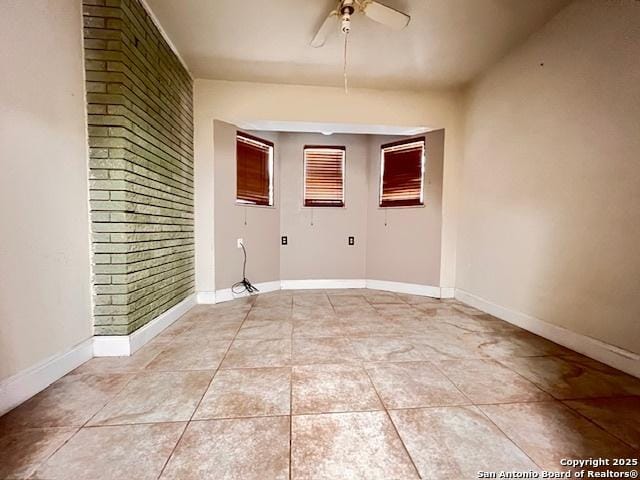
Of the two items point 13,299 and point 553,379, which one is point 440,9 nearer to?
point 553,379

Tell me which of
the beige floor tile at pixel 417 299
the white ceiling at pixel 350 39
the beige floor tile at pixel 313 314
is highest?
the white ceiling at pixel 350 39

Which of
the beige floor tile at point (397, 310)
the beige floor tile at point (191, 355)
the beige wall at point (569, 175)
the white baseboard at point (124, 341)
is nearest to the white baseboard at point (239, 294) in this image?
the white baseboard at point (124, 341)

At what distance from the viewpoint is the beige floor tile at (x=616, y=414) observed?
1175 millimetres

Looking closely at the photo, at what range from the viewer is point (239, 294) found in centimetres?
357

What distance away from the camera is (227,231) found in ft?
11.2

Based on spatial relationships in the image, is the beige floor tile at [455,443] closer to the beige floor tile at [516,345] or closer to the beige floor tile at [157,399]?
the beige floor tile at [516,345]

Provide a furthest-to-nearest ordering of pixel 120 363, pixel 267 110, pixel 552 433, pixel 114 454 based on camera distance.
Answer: pixel 267 110, pixel 120 363, pixel 552 433, pixel 114 454

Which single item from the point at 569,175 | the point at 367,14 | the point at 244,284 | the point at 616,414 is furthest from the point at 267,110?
the point at 616,414

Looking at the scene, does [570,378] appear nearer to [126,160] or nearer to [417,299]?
[417,299]

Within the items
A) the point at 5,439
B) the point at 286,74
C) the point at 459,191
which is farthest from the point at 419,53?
the point at 5,439

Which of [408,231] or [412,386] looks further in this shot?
[408,231]

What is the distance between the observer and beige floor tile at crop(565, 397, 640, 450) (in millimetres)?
1175

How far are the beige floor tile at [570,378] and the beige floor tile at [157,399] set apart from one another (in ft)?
6.05

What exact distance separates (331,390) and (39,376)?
152 cm
